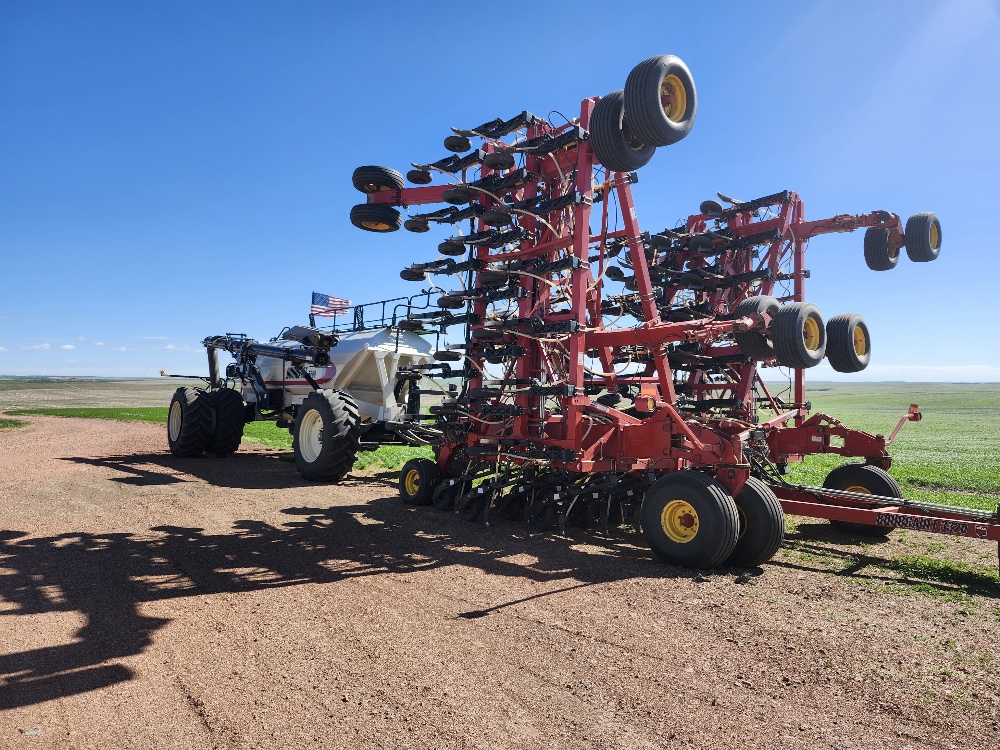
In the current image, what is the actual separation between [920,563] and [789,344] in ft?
8.89

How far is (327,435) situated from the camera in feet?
36.1

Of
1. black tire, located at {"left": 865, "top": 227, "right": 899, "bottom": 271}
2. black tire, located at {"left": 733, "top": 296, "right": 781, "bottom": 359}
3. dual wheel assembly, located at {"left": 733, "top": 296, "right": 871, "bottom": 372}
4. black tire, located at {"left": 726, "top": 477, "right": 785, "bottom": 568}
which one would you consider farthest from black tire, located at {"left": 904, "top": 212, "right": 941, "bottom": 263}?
black tire, located at {"left": 726, "top": 477, "right": 785, "bottom": 568}

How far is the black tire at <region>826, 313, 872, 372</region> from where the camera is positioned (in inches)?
356

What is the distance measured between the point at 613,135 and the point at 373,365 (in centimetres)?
722

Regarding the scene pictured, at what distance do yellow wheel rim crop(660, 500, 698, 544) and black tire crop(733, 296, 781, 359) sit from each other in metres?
2.98

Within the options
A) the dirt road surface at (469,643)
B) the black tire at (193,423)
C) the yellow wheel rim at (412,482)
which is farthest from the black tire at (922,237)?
the black tire at (193,423)

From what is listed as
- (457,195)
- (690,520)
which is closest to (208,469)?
(457,195)

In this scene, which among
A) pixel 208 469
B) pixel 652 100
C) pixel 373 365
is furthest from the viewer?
pixel 208 469

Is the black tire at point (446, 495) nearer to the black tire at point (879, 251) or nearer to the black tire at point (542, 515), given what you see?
the black tire at point (542, 515)

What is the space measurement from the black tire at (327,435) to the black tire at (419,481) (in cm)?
169

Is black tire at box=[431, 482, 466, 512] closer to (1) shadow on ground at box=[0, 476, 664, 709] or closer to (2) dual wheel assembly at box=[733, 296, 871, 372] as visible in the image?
(1) shadow on ground at box=[0, 476, 664, 709]

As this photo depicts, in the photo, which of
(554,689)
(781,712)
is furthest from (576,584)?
(781,712)

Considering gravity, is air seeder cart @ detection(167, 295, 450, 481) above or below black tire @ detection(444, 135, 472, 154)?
below

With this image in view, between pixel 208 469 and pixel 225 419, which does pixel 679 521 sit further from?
pixel 225 419
